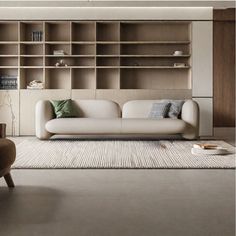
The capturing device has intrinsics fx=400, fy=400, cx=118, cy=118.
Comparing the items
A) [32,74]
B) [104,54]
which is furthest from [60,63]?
[104,54]

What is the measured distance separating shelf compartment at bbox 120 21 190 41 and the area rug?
8.84 feet

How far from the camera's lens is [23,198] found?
9.27 feet

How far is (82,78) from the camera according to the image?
816cm

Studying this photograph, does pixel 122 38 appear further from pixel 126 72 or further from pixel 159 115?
pixel 159 115

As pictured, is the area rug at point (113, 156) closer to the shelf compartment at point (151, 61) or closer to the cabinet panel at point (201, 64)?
the cabinet panel at point (201, 64)

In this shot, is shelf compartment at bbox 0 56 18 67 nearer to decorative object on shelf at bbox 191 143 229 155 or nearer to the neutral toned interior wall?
the neutral toned interior wall

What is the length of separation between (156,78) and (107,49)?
3.79 ft

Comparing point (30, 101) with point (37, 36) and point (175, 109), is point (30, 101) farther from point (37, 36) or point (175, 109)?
point (175, 109)

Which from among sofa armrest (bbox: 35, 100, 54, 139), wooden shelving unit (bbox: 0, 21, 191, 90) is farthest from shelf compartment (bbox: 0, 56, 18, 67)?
sofa armrest (bbox: 35, 100, 54, 139)

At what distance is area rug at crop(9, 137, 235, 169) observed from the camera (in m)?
4.15

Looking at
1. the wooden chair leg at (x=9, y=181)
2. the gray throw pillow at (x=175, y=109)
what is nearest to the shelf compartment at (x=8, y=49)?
the gray throw pillow at (x=175, y=109)

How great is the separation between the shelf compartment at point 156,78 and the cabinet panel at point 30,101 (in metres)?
1.43

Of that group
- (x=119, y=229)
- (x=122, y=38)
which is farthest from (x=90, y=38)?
(x=119, y=229)

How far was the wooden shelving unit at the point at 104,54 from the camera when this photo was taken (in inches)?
316
